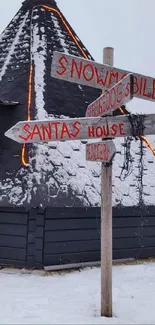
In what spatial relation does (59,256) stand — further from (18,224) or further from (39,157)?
(39,157)

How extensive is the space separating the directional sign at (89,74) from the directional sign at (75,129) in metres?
0.41

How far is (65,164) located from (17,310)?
143 inches

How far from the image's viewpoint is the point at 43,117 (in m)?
8.22

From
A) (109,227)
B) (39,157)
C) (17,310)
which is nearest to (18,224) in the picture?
(39,157)

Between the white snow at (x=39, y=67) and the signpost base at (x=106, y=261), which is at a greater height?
→ the white snow at (x=39, y=67)

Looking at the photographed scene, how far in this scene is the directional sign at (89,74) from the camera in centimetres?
470

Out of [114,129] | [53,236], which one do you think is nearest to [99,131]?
[114,129]

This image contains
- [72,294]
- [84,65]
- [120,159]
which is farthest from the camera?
[120,159]

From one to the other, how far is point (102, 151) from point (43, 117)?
145 inches

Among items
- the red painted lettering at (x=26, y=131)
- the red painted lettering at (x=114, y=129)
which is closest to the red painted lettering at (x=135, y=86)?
the red painted lettering at (x=114, y=129)

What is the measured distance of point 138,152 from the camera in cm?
953

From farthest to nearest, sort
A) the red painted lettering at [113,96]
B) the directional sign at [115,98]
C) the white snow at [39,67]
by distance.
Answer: the white snow at [39,67]
the red painted lettering at [113,96]
the directional sign at [115,98]

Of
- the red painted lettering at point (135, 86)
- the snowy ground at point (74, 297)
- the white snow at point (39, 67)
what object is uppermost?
the white snow at point (39, 67)

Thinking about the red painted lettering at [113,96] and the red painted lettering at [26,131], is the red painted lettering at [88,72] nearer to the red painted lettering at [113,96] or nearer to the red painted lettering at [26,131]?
the red painted lettering at [113,96]
